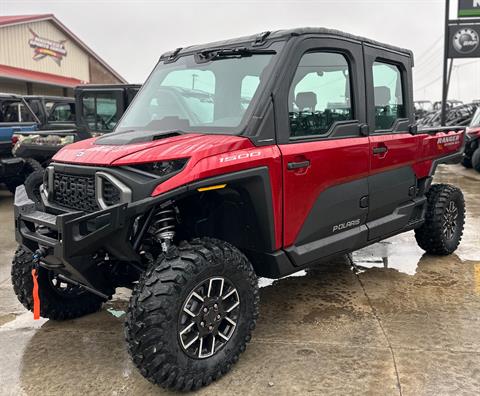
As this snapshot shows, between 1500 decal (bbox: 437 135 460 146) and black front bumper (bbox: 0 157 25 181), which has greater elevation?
1500 decal (bbox: 437 135 460 146)

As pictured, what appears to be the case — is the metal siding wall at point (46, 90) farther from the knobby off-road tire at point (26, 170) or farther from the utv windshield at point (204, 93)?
the utv windshield at point (204, 93)

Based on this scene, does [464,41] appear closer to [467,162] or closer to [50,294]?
[467,162]

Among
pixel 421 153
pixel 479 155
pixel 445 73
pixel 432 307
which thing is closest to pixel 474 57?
pixel 445 73

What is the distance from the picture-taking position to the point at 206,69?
3.60m

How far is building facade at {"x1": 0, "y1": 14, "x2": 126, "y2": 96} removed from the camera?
22125 mm

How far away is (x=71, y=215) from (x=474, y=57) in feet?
56.7

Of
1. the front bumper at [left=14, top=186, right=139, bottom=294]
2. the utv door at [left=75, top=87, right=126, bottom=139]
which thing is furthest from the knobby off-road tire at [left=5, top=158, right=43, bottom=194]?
the front bumper at [left=14, top=186, right=139, bottom=294]

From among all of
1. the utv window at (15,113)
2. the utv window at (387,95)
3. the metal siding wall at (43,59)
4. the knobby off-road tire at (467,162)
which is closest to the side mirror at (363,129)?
the utv window at (387,95)

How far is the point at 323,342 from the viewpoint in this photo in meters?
3.43

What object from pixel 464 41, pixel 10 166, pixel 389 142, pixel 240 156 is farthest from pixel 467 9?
pixel 240 156

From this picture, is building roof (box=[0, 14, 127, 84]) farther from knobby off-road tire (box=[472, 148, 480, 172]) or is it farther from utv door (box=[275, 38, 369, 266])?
utv door (box=[275, 38, 369, 266])

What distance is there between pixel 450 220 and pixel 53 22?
26.0m

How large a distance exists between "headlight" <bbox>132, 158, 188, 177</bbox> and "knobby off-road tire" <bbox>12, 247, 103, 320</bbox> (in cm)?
127

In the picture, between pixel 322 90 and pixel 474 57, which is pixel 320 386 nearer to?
pixel 322 90
